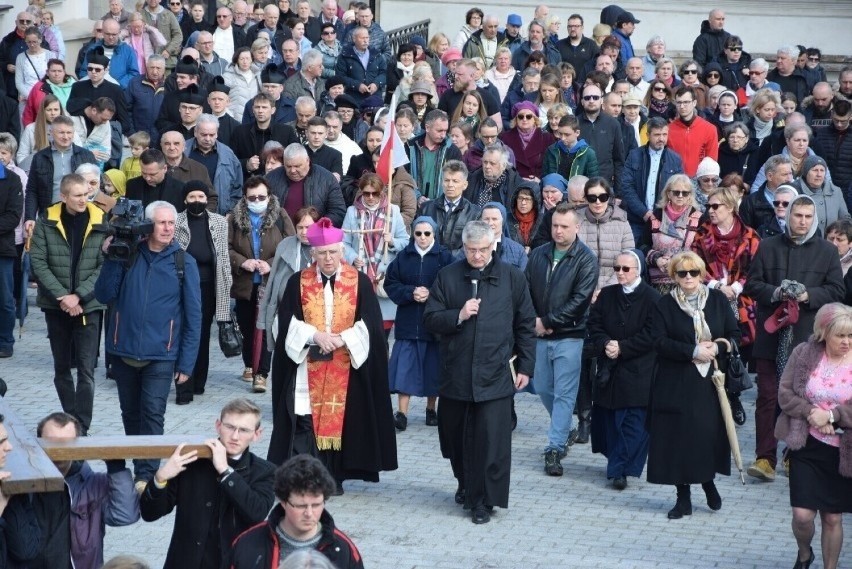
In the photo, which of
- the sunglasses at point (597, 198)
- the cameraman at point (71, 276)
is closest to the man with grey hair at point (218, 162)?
the cameraman at point (71, 276)

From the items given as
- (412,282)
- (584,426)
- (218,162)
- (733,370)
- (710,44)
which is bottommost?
(584,426)

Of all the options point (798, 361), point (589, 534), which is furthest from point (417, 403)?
point (798, 361)

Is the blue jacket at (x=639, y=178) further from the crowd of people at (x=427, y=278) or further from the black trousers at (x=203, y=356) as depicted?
the black trousers at (x=203, y=356)

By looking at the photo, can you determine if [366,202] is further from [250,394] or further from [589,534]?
[589,534]

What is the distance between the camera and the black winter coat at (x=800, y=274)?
11555mm

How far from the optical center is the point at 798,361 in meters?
9.66

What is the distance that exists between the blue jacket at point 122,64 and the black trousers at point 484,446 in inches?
390

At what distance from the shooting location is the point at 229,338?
1292 cm

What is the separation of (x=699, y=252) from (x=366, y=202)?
269cm

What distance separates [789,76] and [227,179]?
792 cm

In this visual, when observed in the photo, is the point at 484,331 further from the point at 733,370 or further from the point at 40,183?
the point at 40,183

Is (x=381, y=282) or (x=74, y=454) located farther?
(x=381, y=282)

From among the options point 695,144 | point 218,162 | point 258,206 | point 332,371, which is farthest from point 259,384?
point 695,144

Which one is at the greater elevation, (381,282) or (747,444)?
(381,282)
